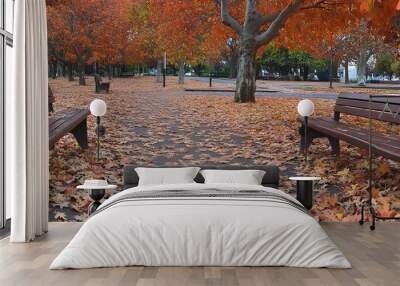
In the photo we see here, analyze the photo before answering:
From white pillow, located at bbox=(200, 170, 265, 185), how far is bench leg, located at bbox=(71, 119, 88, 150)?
4.02 ft

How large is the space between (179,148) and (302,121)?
1.19m

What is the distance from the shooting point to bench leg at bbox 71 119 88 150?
543 centimetres

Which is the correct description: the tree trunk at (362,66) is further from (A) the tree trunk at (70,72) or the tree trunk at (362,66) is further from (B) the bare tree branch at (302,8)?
(A) the tree trunk at (70,72)

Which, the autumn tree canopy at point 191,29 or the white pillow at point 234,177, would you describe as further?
the autumn tree canopy at point 191,29

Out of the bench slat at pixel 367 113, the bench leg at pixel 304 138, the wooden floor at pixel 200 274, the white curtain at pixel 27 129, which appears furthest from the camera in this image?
the bench leg at pixel 304 138

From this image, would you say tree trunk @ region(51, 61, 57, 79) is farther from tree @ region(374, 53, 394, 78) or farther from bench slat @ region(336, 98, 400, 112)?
tree @ region(374, 53, 394, 78)

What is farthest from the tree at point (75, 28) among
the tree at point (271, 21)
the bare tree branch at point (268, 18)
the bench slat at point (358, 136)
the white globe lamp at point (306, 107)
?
the bench slat at point (358, 136)

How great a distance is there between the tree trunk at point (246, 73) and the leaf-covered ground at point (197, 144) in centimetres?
9

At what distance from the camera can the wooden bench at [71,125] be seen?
5.04 meters

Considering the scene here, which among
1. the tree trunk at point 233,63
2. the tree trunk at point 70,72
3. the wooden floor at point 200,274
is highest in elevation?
the tree trunk at point 233,63

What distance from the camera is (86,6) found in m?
5.39

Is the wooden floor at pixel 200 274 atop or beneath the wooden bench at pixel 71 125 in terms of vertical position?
beneath

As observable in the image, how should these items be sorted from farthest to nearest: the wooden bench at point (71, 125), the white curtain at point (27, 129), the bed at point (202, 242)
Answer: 1. the wooden bench at point (71, 125)
2. the white curtain at point (27, 129)
3. the bed at point (202, 242)

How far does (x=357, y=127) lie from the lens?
519 centimetres
